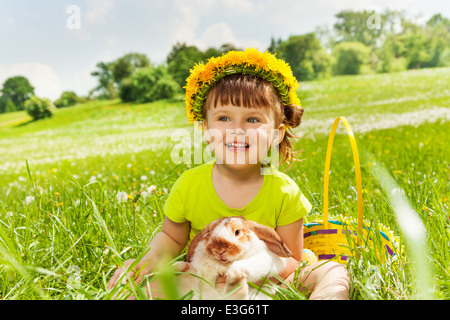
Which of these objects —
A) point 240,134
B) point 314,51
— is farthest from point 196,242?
point 314,51

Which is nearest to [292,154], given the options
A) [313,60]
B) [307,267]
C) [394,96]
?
[307,267]

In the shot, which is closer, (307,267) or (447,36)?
(307,267)

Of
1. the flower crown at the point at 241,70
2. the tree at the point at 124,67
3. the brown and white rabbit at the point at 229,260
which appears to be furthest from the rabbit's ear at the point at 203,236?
the tree at the point at 124,67

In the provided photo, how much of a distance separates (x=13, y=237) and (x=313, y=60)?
51.9 feet

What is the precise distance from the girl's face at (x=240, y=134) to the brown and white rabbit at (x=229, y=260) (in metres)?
0.28

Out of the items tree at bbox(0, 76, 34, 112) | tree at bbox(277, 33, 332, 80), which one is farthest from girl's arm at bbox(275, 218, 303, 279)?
tree at bbox(0, 76, 34, 112)

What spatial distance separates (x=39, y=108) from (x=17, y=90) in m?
2.42

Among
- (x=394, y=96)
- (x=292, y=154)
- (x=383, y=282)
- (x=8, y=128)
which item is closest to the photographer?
(x=383, y=282)

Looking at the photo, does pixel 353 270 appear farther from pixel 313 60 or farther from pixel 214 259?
pixel 313 60

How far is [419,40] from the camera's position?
16625 mm

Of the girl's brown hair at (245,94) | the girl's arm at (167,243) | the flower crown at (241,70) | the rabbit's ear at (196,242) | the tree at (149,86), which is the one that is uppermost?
the tree at (149,86)

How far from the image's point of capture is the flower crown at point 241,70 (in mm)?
1831

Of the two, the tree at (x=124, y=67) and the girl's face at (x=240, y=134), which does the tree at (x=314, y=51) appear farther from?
the girl's face at (x=240, y=134)

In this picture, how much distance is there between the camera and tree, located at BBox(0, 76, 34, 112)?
73.2 ft
